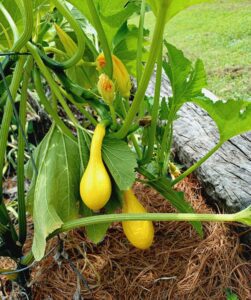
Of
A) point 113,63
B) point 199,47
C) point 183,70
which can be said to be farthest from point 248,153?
point 199,47

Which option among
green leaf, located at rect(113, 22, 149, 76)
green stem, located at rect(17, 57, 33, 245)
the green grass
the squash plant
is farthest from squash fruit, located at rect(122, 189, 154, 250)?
the green grass

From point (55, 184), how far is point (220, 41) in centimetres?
295

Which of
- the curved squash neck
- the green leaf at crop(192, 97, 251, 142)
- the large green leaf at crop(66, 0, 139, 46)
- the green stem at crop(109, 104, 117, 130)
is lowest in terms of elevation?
the curved squash neck

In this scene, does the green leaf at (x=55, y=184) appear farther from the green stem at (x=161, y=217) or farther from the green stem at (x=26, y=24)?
the green stem at (x=26, y=24)

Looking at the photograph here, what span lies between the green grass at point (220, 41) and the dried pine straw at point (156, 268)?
1.08 m

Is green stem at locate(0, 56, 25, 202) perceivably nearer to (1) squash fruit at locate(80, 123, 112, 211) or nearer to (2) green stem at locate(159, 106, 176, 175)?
(1) squash fruit at locate(80, 123, 112, 211)

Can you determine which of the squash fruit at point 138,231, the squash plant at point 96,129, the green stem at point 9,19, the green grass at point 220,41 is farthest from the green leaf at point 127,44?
the green grass at point 220,41

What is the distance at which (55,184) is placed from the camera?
0.98m

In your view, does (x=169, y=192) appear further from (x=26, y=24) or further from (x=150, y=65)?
(x=26, y=24)

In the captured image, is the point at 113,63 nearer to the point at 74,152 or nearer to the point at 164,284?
the point at 74,152

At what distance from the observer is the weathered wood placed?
1.22m

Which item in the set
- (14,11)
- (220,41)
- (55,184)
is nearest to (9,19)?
(14,11)

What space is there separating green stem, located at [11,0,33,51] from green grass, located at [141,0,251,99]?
3.99 feet

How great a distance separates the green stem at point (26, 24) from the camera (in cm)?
80
